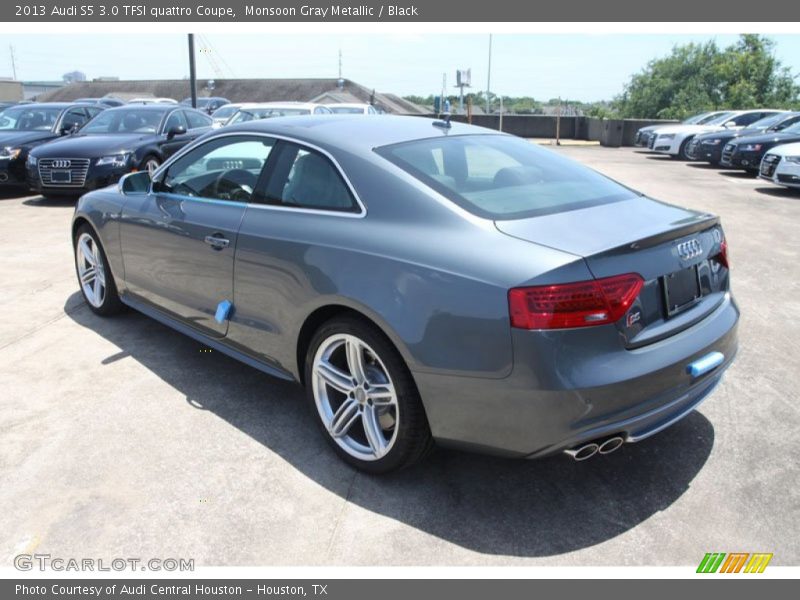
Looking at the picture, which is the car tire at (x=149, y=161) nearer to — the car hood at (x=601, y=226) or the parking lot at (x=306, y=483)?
the parking lot at (x=306, y=483)

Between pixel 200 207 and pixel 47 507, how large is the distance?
1.84 m

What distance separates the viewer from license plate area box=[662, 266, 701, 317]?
271 cm

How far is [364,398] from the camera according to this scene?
3059 millimetres

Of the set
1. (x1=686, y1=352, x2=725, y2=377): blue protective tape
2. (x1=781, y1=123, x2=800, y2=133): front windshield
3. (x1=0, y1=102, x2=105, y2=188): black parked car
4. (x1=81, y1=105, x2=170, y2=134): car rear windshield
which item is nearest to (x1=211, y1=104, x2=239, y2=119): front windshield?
(x1=0, y1=102, x2=105, y2=188): black parked car

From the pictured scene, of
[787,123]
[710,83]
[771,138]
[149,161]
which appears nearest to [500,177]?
[149,161]

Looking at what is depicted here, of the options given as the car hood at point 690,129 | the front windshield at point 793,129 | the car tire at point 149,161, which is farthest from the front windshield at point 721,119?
the car tire at point 149,161

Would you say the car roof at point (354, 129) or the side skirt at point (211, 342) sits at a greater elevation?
the car roof at point (354, 129)

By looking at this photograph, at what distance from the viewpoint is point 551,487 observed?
3.02 metres

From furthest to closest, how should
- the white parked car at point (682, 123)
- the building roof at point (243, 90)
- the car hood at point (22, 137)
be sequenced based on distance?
the building roof at point (243, 90)
the white parked car at point (682, 123)
the car hood at point (22, 137)

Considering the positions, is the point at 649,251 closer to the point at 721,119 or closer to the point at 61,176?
the point at 61,176

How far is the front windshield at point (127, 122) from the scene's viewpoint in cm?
1130

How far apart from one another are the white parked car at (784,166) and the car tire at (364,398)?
1181 cm
